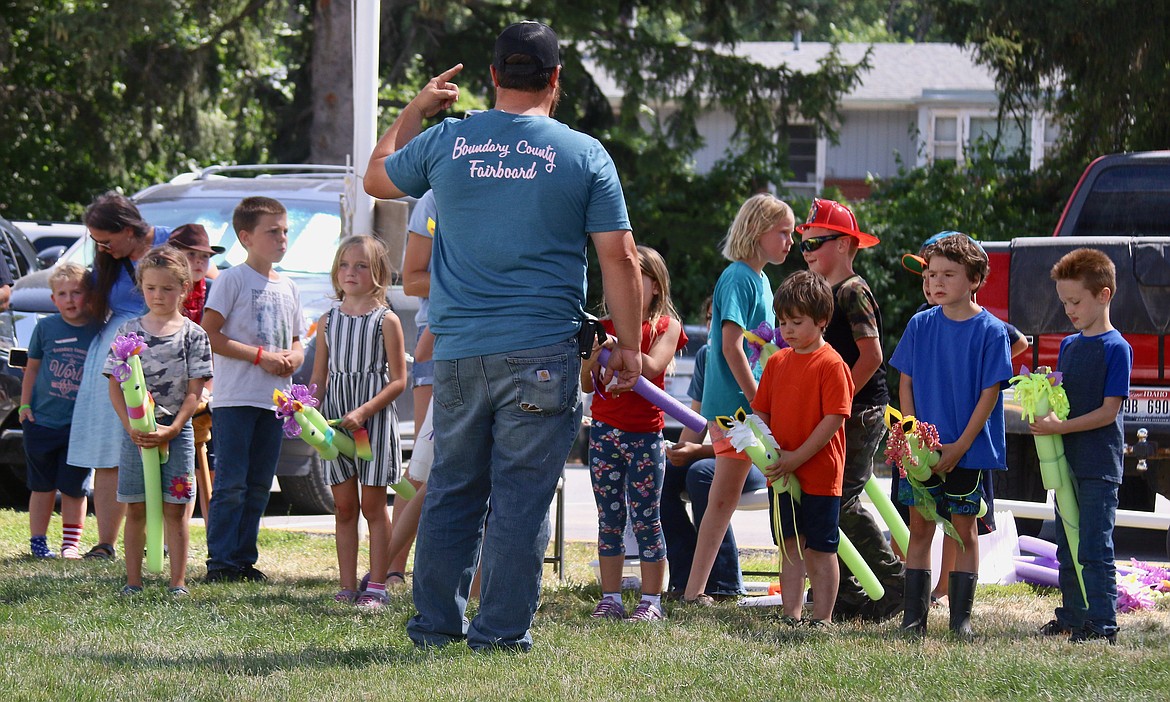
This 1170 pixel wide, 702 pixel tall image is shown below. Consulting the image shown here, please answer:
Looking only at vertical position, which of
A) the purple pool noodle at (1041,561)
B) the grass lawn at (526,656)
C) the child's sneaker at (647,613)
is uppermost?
the grass lawn at (526,656)

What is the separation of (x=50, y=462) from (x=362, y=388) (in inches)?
95.2

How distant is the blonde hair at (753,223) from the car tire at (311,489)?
150 inches

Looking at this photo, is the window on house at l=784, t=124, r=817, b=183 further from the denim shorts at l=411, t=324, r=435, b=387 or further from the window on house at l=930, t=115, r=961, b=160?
the denim shorts at l=411, t=324, r=435, b=387

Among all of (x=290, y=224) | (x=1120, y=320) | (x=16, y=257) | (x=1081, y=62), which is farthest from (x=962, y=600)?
(x=1081, y=62)

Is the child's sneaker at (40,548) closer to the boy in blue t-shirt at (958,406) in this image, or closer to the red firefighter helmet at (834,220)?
the red firefighter helmet at (834,220)

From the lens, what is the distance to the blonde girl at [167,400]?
6277mm

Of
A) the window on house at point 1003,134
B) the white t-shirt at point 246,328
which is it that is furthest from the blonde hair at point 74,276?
the window on house at point 1003,134

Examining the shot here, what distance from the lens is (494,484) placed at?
4828 millimetres

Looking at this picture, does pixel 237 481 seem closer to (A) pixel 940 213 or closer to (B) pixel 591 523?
(B) pixel 591 523

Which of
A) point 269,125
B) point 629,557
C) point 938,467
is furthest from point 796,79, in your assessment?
point 938,467

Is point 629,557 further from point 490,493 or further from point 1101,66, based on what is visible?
point 1101,66

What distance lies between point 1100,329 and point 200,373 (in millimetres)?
3821

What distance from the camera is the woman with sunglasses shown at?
7281mm

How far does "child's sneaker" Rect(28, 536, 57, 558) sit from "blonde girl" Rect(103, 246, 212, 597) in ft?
4.13
